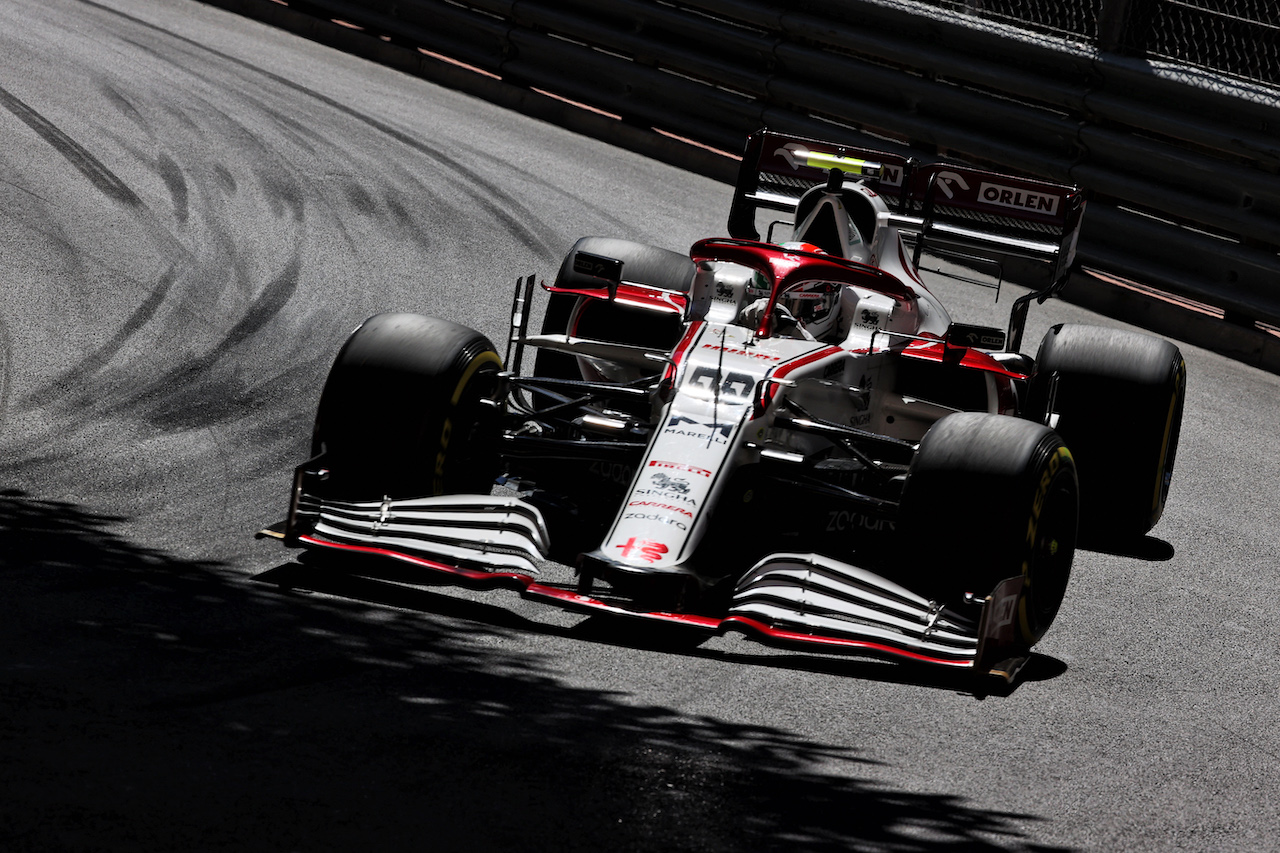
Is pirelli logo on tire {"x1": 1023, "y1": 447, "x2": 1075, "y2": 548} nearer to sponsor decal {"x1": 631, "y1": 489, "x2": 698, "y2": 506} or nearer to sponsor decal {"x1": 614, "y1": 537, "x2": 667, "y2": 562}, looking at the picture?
sponsor decal {"x1": 631, "y1": 489, "x2": 698, "y2": 506}

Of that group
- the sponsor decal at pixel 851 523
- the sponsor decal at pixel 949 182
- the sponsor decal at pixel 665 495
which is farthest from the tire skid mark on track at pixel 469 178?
the sponsor decal at pixel 665 495

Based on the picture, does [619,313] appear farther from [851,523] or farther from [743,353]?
[851,523]

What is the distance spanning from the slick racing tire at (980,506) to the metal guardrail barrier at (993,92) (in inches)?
255

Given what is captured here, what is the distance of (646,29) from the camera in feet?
51.2

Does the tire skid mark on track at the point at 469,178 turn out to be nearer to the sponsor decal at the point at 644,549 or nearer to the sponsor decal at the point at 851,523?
the sponsor decal at the point at 851,523

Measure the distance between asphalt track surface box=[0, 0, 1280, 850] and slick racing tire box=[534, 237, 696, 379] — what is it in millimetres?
1373

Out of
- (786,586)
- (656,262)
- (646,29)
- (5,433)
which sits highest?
(646,29)

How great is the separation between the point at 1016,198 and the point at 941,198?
0.42 metres

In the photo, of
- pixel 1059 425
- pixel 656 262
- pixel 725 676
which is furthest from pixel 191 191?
pixel 725 676

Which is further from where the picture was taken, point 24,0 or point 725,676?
point 24,0

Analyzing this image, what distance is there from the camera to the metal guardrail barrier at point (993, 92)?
11977 millimetres

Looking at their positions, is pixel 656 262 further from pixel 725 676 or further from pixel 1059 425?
pixel 725 676

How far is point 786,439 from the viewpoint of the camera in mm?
6879

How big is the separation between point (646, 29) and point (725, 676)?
11021 mm
